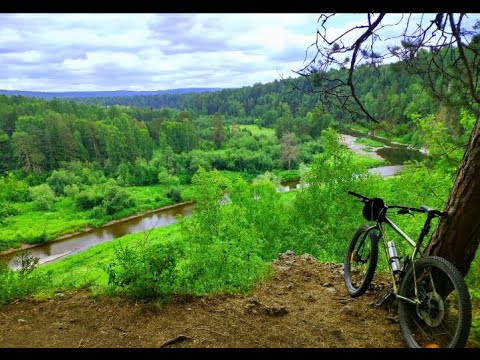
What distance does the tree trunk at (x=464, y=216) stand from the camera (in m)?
3.27

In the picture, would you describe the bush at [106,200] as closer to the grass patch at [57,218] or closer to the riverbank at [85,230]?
the grass patch at [57,218]

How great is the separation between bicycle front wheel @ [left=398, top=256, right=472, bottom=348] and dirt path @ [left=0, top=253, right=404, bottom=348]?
0.27m

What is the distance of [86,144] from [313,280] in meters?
71.3

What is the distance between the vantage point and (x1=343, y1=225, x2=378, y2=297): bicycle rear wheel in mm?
4264

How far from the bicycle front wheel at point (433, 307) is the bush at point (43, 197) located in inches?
1911

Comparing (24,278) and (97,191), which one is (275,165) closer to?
(97,191)

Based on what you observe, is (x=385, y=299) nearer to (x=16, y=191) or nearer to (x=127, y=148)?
(x=16, y=191)

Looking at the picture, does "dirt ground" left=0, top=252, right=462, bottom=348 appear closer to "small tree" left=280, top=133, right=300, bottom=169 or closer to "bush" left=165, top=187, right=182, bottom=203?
"bush" left=165, top=187, right=182, bottom=203

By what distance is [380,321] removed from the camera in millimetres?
3826

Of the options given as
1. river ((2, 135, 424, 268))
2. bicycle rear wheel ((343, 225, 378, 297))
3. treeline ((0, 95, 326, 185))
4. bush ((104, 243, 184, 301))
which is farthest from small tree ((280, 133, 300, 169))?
bush ((104, 243, 184, 301))

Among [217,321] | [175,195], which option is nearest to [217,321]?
[217,321]

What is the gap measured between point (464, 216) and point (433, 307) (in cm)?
92

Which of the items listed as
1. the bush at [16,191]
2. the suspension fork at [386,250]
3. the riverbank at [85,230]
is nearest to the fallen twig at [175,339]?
the suspension fork at [386,250]
